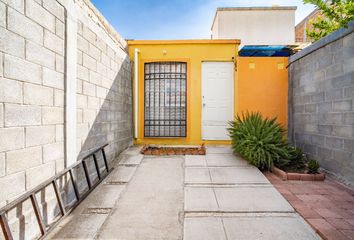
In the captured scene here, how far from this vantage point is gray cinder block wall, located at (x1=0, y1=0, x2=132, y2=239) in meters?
1.77

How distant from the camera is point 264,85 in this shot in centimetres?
573

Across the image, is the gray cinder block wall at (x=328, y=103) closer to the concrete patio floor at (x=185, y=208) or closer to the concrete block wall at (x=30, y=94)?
the concrete patio floor at (x=185, y=208)

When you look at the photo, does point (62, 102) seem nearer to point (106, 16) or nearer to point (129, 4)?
point (106, 16)

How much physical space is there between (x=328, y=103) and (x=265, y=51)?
97.7 inches

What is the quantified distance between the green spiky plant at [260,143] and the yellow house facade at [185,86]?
135cm

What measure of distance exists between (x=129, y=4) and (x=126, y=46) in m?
1.48

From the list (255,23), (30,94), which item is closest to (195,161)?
(30,94)

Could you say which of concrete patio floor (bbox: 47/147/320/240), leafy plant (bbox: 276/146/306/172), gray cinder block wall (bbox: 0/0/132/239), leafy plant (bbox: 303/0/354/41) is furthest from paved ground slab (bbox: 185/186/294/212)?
leafy plant (bbox: 303/0/354/41)

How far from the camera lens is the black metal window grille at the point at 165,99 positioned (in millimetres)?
5953

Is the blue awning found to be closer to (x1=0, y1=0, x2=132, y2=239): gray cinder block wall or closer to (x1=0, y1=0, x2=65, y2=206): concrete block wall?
(x1=0, y1=0, x2=132, y2=239): gray cinder block wall

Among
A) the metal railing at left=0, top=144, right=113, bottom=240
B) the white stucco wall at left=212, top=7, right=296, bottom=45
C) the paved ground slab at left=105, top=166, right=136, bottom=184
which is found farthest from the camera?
the white stucco wall at left=212, top=7, right=296, bottom=45

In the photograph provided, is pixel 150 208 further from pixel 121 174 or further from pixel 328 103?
pixel 328 103

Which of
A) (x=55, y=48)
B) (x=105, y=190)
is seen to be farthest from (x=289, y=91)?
(x=55, y=48)

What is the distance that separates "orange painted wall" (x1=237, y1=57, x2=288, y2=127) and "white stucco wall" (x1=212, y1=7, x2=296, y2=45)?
5.84 m
